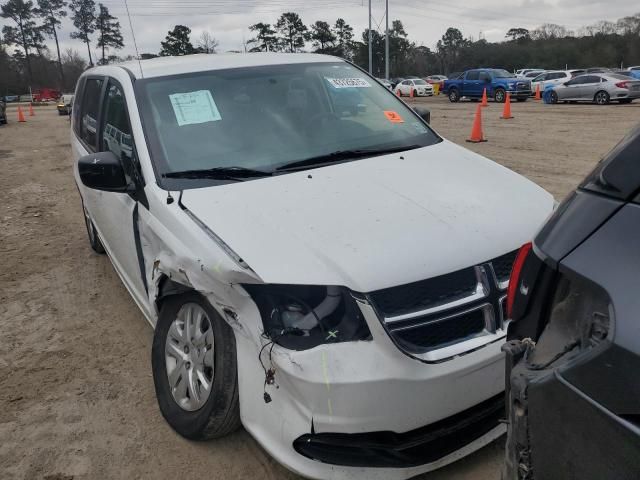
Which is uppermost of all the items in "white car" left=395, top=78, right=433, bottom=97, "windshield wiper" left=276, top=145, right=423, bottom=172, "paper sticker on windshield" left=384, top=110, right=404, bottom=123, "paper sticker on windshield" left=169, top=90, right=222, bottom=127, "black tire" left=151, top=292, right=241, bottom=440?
"paper sticker on windshield" left=169, top=90, right=222, bottom=127

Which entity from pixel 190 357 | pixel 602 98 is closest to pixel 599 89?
pixel 602 98

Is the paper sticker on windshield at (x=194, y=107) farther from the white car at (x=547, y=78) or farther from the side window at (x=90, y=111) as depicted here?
the white car at (x=547, y=78)

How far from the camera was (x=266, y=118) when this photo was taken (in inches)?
127

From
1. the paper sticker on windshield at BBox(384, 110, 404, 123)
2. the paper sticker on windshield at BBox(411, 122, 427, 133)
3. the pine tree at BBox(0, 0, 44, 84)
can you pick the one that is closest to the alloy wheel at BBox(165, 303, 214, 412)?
the paper sticker on windshield at BBox(384, 110, 404, 123)

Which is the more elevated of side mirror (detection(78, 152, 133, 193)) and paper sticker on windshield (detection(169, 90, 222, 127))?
paper sticker on windshield (detection(169, 90, 222, 127))

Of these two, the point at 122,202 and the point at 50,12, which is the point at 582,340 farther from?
the point at 50,12

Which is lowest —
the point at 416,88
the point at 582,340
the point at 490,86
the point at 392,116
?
the point at 416,88

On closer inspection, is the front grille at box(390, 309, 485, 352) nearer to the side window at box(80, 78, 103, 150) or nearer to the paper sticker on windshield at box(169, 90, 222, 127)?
the paper sticker on windshield at box(169, 90, 222, 127)

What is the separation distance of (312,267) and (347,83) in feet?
6.78

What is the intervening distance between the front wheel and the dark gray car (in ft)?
78.9

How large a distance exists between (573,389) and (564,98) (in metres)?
25.6

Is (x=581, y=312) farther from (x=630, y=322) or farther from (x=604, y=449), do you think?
(x=604, y=449)

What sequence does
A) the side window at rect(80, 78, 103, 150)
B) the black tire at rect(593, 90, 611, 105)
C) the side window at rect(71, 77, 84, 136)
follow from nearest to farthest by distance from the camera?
the side window at rect(80, 78, 103, 150)
the side window at rect(71, 77, 84, 136)
the black tire at rect(593, 90, 611, 105)

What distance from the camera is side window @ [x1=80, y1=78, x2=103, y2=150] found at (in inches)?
163
